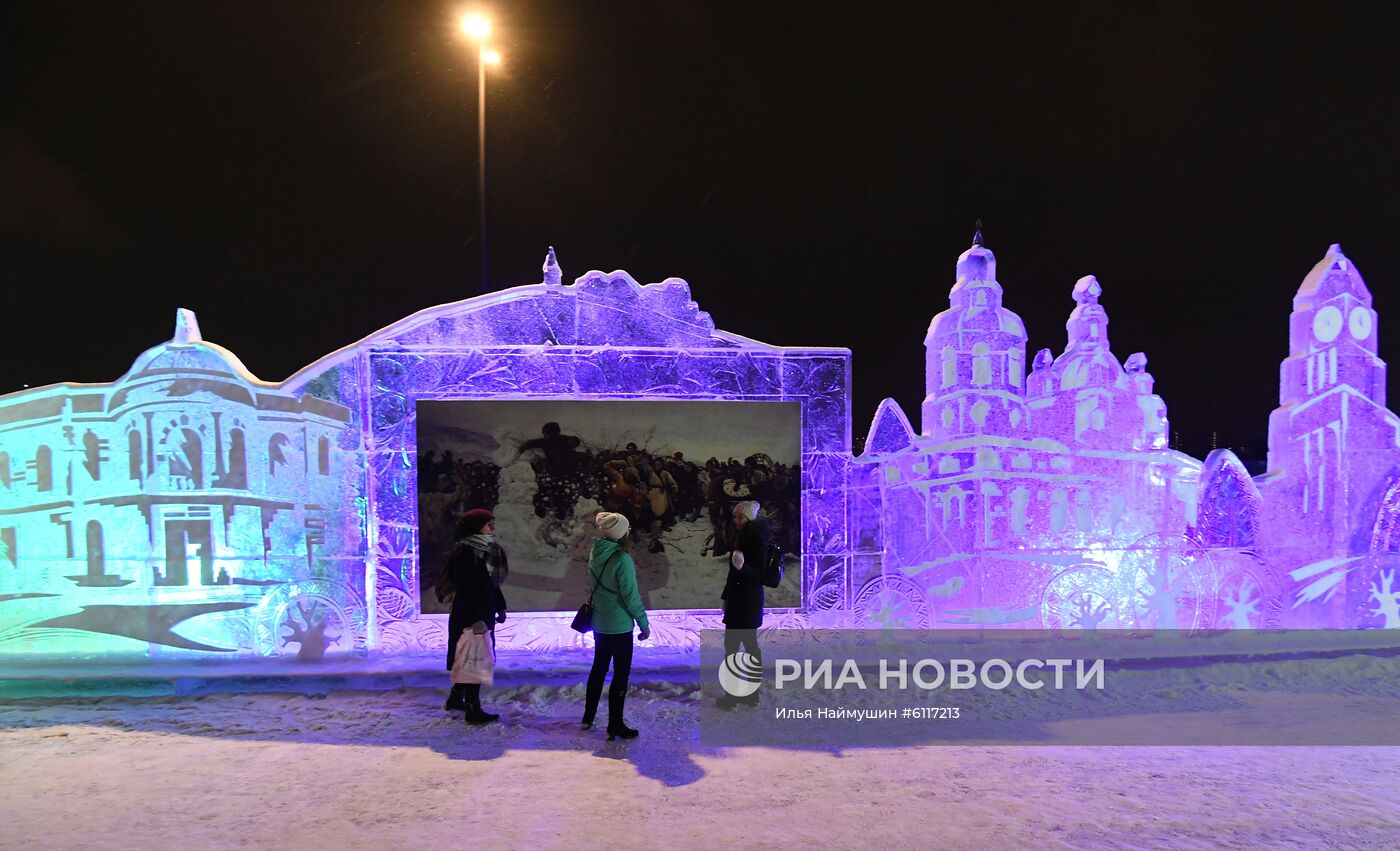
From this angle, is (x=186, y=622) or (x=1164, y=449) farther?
(x=1164, y=449)

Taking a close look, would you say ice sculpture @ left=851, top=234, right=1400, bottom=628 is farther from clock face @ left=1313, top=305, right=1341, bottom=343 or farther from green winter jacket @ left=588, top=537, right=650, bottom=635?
green winter jacket @ left=588, top=537, right=650, bottom=635

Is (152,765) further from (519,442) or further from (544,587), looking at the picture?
(519,442)

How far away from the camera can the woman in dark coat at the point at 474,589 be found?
5.17 m

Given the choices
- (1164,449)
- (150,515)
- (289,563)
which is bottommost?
(289,563)

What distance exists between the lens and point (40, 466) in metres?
6.36

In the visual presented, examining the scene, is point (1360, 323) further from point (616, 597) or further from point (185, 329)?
point (185, 329)

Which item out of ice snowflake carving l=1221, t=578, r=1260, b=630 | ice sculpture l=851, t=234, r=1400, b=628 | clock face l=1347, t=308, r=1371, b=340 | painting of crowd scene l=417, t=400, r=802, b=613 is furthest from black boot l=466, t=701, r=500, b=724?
clock face l=1347, t=308, r=1371, b=340

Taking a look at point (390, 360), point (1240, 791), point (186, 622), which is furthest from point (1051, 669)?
point (186, 622)

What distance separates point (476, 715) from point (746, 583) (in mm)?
2371

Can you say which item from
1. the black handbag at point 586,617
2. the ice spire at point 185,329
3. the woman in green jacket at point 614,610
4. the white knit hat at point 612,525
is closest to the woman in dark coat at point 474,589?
the black handbag at point 586,617

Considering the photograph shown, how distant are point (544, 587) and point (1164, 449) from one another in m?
6.72

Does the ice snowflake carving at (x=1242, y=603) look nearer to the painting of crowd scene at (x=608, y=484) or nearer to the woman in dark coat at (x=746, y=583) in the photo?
the painting of crowd scene at (x=608, y=484)

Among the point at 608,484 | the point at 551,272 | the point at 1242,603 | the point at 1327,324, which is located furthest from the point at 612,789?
the point at 1327,324

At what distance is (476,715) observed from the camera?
5.16 m
